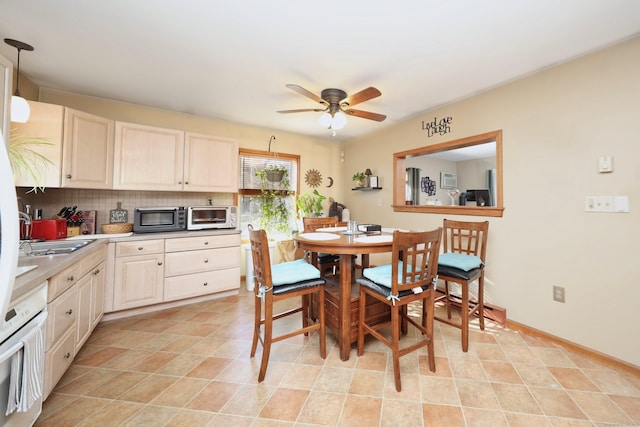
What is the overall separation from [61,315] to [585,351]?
373 centimetres

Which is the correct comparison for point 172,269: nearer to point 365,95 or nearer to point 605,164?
point 365,95

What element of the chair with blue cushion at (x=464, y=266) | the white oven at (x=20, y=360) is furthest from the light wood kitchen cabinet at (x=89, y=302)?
the chair with blue cushion at (x=464, y=266)

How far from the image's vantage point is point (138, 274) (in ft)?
8.45

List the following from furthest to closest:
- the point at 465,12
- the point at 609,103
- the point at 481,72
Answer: the point at 481,72
the point at 609,103
the point at 465,12

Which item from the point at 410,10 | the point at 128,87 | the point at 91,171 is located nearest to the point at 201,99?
the point at 128,87

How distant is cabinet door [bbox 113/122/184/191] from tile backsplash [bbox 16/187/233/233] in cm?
38

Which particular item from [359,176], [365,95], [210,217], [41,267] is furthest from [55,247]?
[359,176]

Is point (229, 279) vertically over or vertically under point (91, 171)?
under

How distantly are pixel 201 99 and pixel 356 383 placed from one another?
3.20 metres

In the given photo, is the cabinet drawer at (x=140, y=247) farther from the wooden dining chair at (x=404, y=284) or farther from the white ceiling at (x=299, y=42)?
the wooden dining chair at (x=404, y=284)

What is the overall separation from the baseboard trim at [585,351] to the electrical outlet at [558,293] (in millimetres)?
323

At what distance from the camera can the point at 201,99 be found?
9.57 feet

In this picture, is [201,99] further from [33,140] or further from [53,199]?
[53,199]

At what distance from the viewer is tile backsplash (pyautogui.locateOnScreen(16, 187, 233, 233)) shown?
2.56 m
